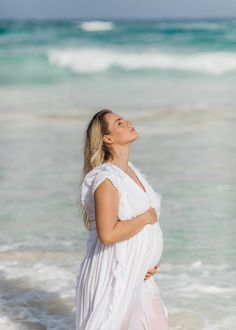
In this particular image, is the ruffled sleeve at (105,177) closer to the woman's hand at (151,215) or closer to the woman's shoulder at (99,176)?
the woman's shoulder at (99,176)

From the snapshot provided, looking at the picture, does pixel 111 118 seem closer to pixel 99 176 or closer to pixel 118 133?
pixel 118 133

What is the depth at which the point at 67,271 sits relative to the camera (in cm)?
573

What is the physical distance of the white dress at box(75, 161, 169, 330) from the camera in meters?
3.40

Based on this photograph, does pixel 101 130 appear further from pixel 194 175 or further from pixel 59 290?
pixel 194 175

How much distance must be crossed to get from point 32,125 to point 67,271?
29.9 ft

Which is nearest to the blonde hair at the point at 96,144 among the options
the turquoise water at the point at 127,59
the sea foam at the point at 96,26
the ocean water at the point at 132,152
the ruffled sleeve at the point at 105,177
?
the ruffled sleeve at the point at 105,177

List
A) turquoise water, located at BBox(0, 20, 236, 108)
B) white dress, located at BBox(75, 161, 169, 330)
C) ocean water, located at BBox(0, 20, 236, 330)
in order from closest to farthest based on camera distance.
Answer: white dress, located at BBox(75, 161, 169, 330) → ocean water, located at BBox(0, 20, 236, 330) → turquoise water, located at BBox(0, 20, 236, 108)

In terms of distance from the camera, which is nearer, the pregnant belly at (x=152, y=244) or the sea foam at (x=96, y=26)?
the pregnant belly at (x=152, y=244)

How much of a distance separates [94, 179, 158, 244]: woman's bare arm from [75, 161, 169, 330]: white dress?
0.03 metres

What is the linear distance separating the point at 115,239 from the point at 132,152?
24.5 ft

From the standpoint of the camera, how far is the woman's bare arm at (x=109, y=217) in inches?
130

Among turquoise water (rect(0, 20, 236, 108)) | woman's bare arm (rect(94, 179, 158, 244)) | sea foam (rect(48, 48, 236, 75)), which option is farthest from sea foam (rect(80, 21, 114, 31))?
woman's bare arm (rect(94, 179, 158, 244))

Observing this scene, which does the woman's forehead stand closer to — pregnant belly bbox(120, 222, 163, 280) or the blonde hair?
Answer: the blonde hair

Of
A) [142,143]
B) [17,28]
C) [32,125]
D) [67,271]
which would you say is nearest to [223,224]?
[67,271]
